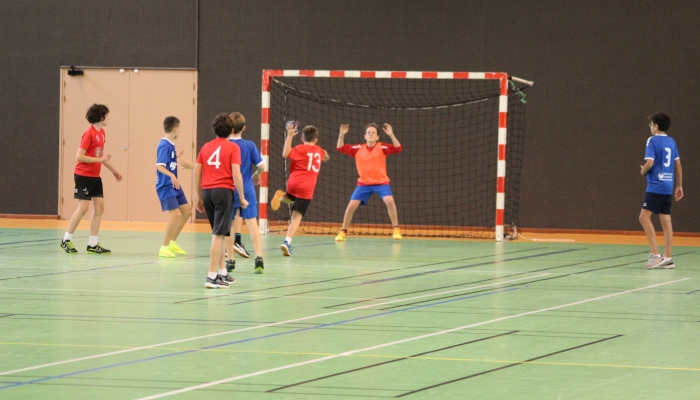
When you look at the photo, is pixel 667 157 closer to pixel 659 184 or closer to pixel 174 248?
pixel 659 184

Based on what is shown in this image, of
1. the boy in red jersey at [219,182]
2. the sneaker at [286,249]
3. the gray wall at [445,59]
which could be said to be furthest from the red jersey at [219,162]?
the gray wall at [445,59]

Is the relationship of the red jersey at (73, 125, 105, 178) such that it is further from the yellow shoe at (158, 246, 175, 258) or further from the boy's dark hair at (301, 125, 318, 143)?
the boy's dark hair at (301, 125, 318, 143)

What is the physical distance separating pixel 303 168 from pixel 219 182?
4.02 m

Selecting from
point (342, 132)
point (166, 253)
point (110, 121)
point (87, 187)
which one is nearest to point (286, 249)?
point (166, 253)

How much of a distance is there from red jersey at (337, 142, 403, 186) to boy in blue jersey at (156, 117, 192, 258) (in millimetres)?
3877

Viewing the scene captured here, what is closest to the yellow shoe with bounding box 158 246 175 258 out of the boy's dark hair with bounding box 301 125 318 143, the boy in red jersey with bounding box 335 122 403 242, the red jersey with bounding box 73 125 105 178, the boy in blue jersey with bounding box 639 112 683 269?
the red jersey with bounding box 73 125 105 178

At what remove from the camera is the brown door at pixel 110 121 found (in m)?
20.3

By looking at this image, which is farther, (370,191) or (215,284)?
(370,191)

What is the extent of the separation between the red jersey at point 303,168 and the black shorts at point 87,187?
101 inches

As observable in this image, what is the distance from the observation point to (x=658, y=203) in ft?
40.5

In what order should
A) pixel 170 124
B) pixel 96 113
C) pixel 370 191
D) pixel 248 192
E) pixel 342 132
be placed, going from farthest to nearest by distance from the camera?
pixel 370 191 < pixel 342 132 < pixel 96 113 < pixel 170 124 < pixel 248 192

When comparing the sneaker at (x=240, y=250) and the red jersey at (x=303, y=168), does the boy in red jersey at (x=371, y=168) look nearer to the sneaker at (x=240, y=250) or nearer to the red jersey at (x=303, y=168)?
the red jersey at (x=303, y=168)

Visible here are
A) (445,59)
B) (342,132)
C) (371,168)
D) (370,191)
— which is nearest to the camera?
(342,132)

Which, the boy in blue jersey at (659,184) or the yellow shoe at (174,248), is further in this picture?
the yellow shoe at (174,248)
